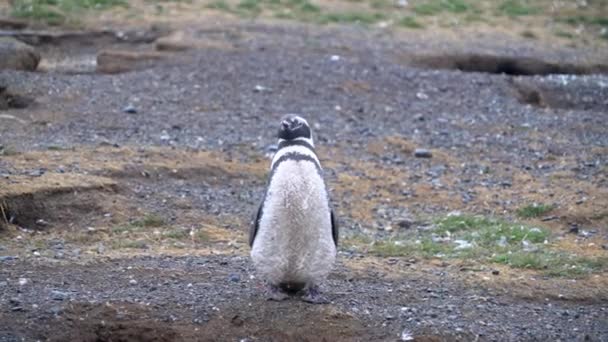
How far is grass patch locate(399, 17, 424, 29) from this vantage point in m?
16.6

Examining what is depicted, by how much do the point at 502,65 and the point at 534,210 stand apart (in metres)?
6.24

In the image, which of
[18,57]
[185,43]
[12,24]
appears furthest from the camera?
[12,24]

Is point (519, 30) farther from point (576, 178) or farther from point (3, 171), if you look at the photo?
point (3, 171)

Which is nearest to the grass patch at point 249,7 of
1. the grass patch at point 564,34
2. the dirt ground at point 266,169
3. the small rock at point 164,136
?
the dirt ground at point 266,169

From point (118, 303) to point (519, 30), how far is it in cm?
1173

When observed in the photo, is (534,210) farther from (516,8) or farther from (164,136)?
(516,8)

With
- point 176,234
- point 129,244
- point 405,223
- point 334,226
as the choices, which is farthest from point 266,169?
point 334,226

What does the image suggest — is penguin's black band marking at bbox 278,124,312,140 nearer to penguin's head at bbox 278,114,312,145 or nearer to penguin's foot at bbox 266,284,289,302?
penguin's head at bbox 278,114,312,145

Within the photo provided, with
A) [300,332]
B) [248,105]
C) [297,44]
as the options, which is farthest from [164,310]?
[297,44]

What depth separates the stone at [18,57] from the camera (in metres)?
13.1

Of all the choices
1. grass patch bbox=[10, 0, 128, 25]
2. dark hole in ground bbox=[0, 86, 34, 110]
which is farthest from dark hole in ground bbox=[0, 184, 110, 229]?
grass patch bbox=[10, 0, 128, 25]

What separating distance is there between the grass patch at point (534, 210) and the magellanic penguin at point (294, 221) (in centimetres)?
307

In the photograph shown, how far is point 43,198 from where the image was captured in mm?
8125

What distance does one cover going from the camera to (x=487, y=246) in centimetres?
803
